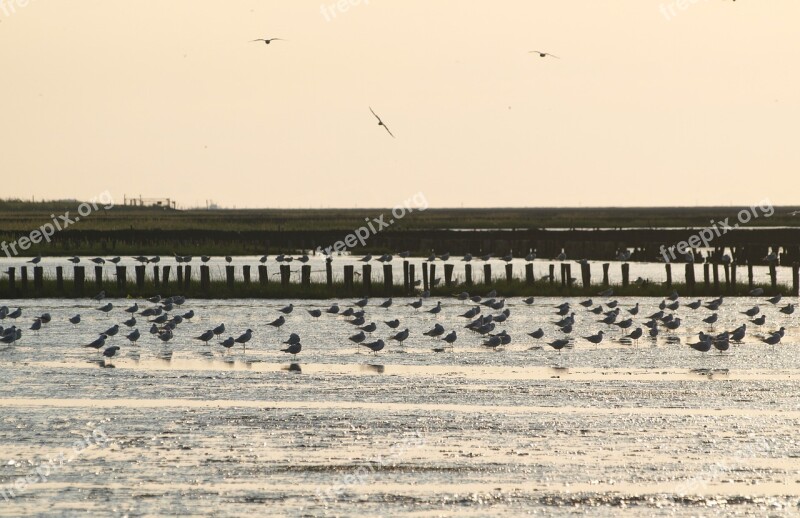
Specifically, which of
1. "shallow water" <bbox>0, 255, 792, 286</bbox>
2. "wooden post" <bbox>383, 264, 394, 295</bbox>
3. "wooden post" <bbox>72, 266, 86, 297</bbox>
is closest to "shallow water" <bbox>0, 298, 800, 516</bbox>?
"wooden post" <bbox>383, 264, 394, 295</bbox>

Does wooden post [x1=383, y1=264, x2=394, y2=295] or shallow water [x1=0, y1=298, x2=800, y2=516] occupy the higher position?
wooden post [x1=383, y1=264, x2=394, y2=295]

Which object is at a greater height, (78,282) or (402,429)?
(78,282)

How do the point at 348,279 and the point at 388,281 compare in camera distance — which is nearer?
the point at 348,279

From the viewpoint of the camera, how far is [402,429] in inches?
765

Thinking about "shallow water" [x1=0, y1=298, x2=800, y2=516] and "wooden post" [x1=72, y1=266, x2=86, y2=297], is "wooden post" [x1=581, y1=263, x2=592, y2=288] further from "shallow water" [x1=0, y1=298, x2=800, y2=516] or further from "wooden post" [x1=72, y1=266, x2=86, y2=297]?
"wooden post" [x1=72, y1=266, x2=86, y2=297]

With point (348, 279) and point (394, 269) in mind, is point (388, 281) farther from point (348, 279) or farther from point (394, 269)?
point (394, 269)

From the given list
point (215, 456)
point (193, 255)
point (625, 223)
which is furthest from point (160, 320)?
point (625, 223)

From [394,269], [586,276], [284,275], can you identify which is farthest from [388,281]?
[394,269]

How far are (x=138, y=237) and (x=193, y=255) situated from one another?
868cm

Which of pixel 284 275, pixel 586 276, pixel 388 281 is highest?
pixel 284 275

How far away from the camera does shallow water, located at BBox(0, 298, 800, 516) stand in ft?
50.4

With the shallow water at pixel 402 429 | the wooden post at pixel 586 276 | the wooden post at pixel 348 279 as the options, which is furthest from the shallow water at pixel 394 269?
the shallow water at pixel 402 429

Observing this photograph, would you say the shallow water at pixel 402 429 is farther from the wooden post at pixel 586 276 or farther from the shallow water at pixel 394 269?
the shallow water at pixel 394 269

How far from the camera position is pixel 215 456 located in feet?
57.5
